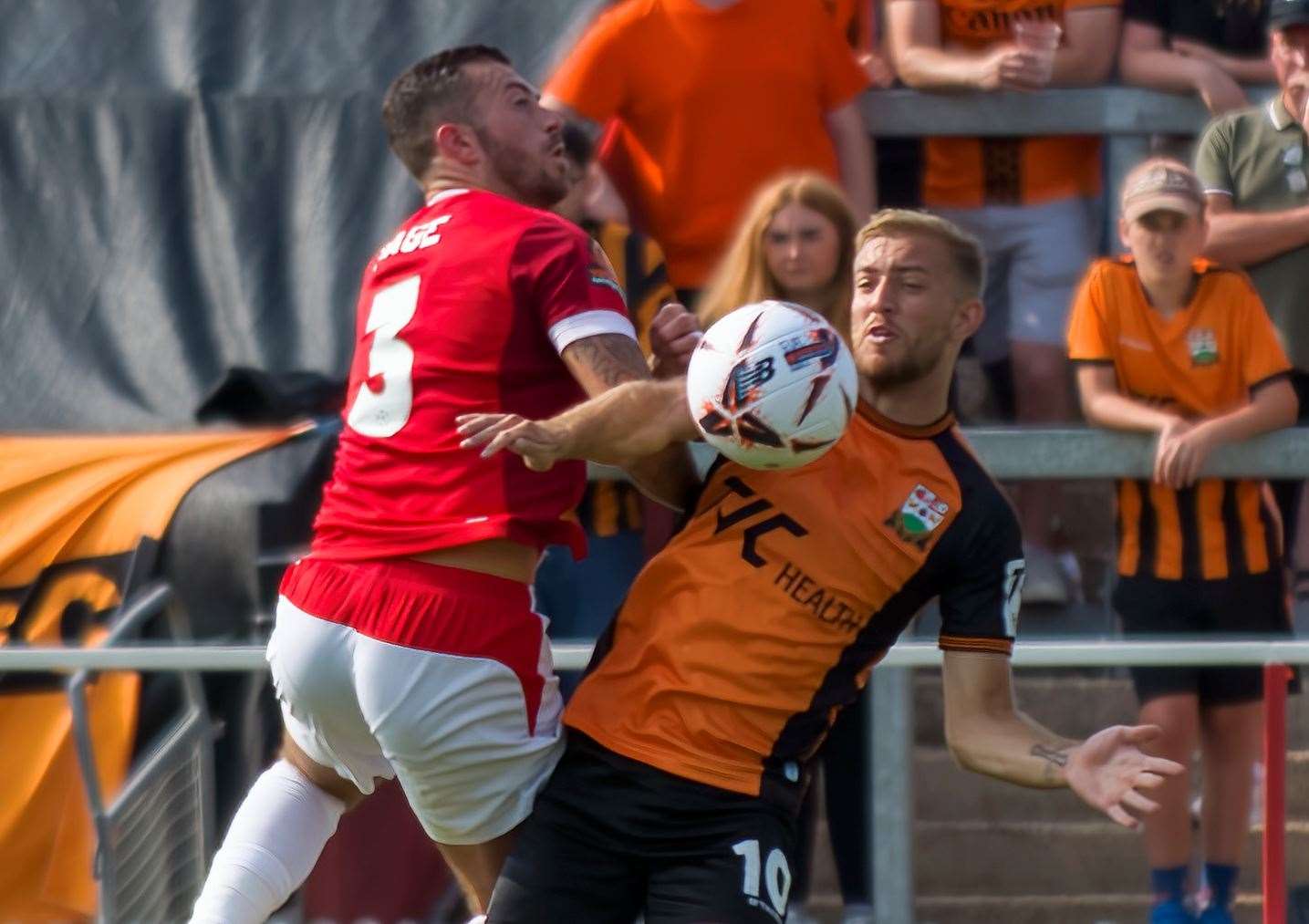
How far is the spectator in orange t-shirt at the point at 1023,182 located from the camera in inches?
230

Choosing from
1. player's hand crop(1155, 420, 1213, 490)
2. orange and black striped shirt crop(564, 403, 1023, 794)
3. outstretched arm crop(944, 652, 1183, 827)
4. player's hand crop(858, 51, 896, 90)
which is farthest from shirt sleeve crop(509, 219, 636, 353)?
player's hand crop(858, 51, 896, 90)

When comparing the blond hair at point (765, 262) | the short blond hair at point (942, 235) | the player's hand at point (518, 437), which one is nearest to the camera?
the player's hand at point (518, 437)

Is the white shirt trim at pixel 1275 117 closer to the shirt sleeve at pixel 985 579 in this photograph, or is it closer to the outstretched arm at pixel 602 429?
the shirt sleeve at pixel 985 579

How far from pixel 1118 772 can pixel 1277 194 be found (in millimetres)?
2722

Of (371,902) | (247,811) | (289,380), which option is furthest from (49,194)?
(247,811)

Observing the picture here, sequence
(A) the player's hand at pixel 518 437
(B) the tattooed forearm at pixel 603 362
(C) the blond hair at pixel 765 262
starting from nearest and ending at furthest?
(A) the player's hand at pixel 518 437 < (B) the tattooed forearm at pixel 603 362 < (C) the blond hair at pixel 765 262

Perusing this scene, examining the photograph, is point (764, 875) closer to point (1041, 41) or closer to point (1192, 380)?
point (1192, 380)

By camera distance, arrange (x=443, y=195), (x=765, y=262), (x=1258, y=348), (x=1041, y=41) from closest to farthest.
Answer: (x=443, y=195) < (x=765, y=262) < (x=1258, y=348) < (x=1041, y=41)

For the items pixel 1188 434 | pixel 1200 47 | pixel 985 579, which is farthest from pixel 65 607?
pixel 1200 47

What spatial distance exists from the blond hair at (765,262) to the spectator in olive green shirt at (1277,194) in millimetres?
1323

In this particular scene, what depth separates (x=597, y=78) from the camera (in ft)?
18.5

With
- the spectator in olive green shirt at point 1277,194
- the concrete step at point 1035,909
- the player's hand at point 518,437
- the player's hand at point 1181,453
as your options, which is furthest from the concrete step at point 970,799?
the player's hand at point 518,437

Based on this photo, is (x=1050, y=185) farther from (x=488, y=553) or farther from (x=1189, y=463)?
(x=488, y=553)

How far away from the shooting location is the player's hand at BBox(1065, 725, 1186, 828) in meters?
3.39
